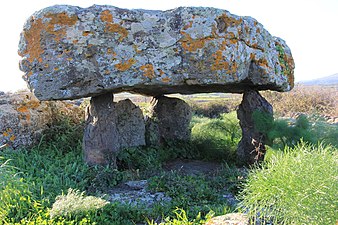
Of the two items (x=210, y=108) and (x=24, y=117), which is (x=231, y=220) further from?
(x=210, y=108)

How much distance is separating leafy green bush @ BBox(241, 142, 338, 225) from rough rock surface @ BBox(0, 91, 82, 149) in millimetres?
4233

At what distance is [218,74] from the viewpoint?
537 cm

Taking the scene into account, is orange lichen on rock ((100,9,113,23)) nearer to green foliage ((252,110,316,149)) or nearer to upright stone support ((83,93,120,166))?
upright stone support ((83,93,120,166))

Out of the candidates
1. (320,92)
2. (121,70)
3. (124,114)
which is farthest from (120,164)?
(320,92)

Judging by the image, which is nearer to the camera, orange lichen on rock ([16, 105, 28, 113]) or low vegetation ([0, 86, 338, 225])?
low vegetation ([0, 86, 338, 225])

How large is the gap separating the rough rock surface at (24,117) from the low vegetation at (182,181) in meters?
0.18

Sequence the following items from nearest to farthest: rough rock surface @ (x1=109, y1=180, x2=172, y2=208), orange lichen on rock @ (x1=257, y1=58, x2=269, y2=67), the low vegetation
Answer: the low vegetation
rough rock surface @ (x1=109, y1=180, x2=172, y2=208)
orange lichen on rock @ (x1=257, y1=58, x2=269, y2=67)

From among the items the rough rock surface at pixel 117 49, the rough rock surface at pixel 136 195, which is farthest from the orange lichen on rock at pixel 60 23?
the rough rock surface at pixel 136 195

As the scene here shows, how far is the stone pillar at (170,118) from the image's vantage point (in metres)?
7.40

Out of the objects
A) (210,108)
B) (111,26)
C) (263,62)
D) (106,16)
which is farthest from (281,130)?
(210,108)

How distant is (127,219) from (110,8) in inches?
109

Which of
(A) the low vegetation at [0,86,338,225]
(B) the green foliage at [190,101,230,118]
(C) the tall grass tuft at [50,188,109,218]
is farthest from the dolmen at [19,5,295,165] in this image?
(B) the green foliage at [190,101,230,118]

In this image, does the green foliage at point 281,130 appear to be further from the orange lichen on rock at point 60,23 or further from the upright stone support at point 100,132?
the orange lichen on rock at point 60,23

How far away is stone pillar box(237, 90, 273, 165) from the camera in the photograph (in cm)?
634
